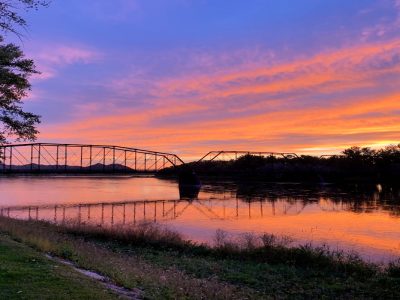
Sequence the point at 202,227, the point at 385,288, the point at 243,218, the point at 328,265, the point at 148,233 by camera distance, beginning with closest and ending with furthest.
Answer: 1. the point at 385,288
2. the point at 328,265
3. the point at 148,233
4. the point at 202,227
5. the point at 243,218

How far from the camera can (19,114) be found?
29062 millimetres

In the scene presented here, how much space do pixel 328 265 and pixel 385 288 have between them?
4512 millimetres

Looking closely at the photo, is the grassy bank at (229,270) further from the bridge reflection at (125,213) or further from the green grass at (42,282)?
the bridge reflection at (125,213)

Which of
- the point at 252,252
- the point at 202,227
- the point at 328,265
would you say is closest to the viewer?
the point at 328,265

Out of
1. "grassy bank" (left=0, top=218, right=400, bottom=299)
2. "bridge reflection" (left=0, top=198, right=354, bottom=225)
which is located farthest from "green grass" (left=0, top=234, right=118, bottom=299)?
"bridge reflection" (left=0, top=198, right=354, bottom=225)

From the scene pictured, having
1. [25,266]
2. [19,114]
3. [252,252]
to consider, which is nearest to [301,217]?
[252,252]

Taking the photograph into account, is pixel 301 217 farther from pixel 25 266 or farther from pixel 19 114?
pixel 25 266

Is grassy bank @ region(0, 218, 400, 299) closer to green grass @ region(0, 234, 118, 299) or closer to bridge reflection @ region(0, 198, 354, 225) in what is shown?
green grass @ region(0, 234, 118, 299)

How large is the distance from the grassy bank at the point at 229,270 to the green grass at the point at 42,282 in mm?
1323

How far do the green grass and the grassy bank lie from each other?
1.32m

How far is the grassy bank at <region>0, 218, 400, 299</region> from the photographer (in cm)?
1451

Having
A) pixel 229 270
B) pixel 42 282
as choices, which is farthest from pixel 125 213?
pixel 42 282

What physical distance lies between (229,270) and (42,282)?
34.7ft

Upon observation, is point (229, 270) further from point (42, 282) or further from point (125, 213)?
point (125, 213)
